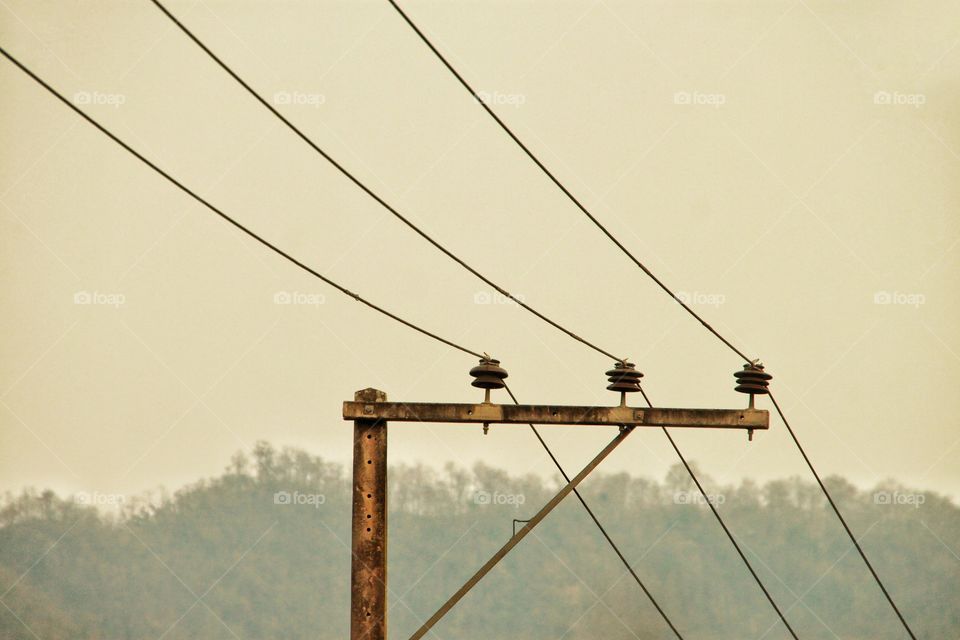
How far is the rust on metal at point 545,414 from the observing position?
16.7 ft

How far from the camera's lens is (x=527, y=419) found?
516cm

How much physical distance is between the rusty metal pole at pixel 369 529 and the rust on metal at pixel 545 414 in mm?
93

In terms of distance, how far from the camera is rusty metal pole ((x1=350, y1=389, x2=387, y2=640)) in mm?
5066

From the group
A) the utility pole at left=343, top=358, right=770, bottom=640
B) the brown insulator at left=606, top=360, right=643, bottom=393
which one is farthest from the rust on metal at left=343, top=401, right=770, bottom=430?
the brown insulator at left=606, top=360, right=643, bottom=393

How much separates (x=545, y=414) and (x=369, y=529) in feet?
3.83

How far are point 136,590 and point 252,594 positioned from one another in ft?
5.98

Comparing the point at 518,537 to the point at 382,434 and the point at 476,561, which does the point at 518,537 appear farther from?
the point at 476,561

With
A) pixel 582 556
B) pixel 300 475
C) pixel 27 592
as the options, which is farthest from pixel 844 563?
pixel 27 592

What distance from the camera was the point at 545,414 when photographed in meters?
5.15

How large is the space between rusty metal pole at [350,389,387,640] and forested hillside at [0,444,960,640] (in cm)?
786

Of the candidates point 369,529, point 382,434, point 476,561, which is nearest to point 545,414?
point 382,434

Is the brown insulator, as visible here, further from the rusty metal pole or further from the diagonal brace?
the rusty metal pole

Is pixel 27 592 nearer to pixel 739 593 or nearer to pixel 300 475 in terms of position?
pixel 300 475

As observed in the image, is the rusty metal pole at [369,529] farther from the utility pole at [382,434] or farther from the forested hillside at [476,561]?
the forested hillside at [476,561]
